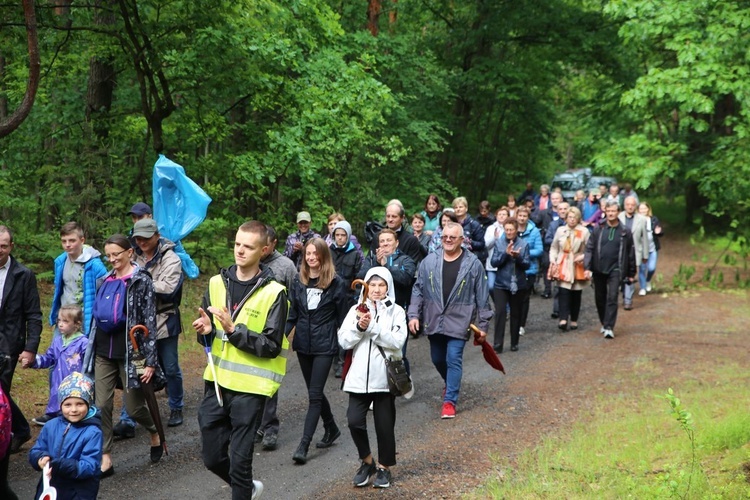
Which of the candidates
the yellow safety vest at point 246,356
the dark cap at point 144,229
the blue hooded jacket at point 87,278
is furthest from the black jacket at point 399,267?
the yellow safety vest at point 246,356

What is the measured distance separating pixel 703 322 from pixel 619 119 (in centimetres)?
1180

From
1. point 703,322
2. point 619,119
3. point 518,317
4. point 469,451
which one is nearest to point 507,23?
point 619,119

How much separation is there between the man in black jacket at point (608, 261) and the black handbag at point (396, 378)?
744 cm

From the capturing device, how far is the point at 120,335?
21.5 ft

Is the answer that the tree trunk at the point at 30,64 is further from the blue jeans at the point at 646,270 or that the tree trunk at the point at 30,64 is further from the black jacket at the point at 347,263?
the blue jeans at the point at 646,270

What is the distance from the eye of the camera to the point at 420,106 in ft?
75.0

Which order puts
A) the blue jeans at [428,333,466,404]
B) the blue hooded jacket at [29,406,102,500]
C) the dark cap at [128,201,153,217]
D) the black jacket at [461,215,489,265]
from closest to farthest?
1. the blue hooded jacket at [29,406,102,500]
2. the dark cap at [128,201,153,217]
3. the blue jeans at [428,333,466,404]
4. the black jacket at [461,215,489,265]

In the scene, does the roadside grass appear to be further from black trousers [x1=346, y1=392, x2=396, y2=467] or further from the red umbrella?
the red umbrella

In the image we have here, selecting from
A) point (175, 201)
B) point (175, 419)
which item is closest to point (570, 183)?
point (175, 201)

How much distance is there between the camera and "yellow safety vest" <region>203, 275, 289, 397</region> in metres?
5.11

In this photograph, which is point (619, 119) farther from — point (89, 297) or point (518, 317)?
point (89, 297)

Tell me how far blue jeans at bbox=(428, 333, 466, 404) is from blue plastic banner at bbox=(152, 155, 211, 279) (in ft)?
10.9

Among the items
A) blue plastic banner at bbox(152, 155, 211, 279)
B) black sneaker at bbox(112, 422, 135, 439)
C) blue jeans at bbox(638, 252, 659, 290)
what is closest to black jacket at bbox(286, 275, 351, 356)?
black sneaker at bbox(112, 422, 135, 439)

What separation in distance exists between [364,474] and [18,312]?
3.43m
